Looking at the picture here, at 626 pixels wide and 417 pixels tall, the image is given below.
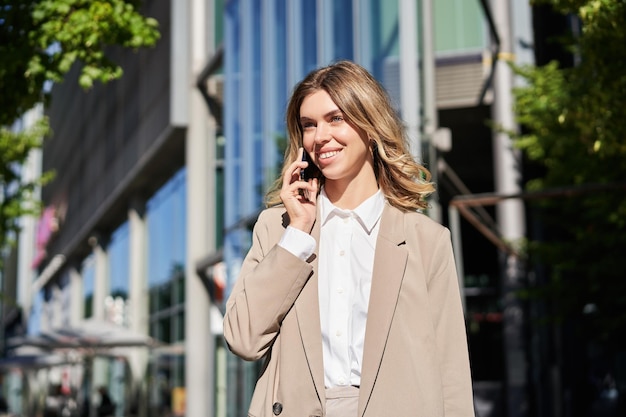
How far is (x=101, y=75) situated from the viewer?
830 cm

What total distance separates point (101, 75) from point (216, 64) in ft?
42.1

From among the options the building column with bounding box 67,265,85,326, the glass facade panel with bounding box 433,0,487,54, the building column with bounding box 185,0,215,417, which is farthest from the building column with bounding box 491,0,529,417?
the building column with bounding box 67,265,85,326

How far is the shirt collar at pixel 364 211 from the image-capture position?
2869 mm

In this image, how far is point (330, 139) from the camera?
280 cm

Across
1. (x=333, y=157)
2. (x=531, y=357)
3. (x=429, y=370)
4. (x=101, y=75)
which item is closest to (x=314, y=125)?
(x=333, y=157)

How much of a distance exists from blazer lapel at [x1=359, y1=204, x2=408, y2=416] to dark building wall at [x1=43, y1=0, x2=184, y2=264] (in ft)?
65.6

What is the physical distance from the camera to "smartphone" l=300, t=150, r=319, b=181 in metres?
2.97

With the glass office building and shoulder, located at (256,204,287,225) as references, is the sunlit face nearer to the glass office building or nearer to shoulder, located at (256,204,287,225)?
shoulder, located at (256,204,287,225)

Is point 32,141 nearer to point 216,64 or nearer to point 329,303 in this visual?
point 216,64

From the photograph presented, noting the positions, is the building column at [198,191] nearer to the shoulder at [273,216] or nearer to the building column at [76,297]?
the shoulder at [273,216]

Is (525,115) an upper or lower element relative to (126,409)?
upper

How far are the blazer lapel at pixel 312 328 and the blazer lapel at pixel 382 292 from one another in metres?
0.11

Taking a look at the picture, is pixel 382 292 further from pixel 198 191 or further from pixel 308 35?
pixel 198 191

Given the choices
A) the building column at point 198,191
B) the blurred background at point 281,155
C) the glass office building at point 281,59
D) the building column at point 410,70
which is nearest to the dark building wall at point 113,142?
the blurred background at point 281,155
